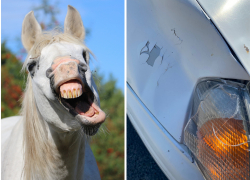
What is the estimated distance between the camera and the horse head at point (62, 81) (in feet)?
3.22

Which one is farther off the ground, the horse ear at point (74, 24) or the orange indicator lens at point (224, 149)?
the horse ear at point (74, 24)

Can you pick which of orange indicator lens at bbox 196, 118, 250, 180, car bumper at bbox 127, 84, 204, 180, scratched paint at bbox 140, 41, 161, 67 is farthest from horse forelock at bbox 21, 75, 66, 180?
orange indicator lens at bbox 196, 118, 250, 180

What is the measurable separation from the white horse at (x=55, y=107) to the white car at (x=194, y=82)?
1.06ft

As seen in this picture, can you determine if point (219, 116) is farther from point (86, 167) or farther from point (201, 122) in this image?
point (86, 167)

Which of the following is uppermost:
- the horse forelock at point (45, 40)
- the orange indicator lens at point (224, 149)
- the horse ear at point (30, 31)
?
the horse ear at point (30, 31)

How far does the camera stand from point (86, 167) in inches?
68.2

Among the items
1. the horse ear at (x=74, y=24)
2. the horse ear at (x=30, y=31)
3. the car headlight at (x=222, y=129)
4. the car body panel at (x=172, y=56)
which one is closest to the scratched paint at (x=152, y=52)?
the car body panel at (x=172, y=56)

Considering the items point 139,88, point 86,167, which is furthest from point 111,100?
point 139,88

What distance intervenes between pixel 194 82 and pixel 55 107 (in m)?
0.66

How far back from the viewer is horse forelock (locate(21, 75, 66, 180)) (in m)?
1.30

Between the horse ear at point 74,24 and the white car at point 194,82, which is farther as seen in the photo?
the horse ear at point 74,24

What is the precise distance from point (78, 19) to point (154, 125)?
83cm

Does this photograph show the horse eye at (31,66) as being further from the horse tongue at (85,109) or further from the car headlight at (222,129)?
the car headlight at (222,129)

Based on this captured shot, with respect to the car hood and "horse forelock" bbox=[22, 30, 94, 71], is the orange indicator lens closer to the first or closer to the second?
the car hood
